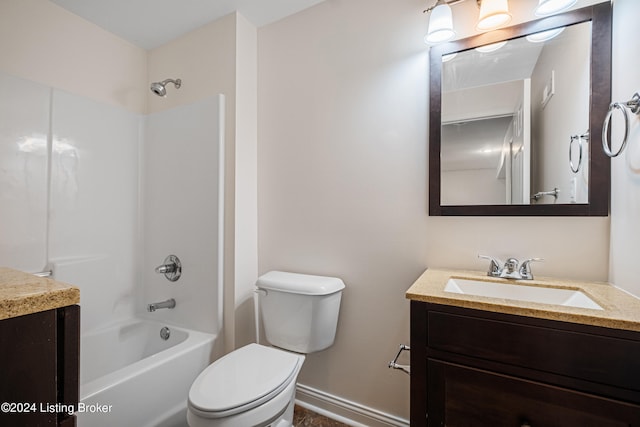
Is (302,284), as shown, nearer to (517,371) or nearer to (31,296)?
(517,371)

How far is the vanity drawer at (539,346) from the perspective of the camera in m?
0.74

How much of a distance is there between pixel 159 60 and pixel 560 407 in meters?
2.76

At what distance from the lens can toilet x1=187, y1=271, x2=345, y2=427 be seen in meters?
1.03

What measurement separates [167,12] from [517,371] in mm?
2395

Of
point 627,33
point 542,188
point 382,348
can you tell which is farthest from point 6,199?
point 627,33

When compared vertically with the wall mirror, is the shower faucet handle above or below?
below

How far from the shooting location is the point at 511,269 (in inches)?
46.5

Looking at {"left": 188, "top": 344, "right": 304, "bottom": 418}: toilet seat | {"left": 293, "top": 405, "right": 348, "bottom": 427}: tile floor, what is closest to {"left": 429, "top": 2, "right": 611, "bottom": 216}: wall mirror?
{"left": 188, "top": 344, "right": 304, "bottom": 418}: toilet seat

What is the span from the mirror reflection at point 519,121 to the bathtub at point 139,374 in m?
1.53

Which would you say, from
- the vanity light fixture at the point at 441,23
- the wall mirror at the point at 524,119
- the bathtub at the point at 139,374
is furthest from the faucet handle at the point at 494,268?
the bathtub at the point at 139,374

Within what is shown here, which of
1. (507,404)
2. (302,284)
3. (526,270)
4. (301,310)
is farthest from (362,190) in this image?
(507,404)

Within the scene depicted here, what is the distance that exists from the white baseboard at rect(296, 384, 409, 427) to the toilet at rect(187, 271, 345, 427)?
26 centimetres

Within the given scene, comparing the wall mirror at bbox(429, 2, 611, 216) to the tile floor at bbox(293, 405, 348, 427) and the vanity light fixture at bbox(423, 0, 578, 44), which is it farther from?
the tile floor at bbox(293, 405, 348, 427)

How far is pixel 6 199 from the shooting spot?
A: 4.87 ft
